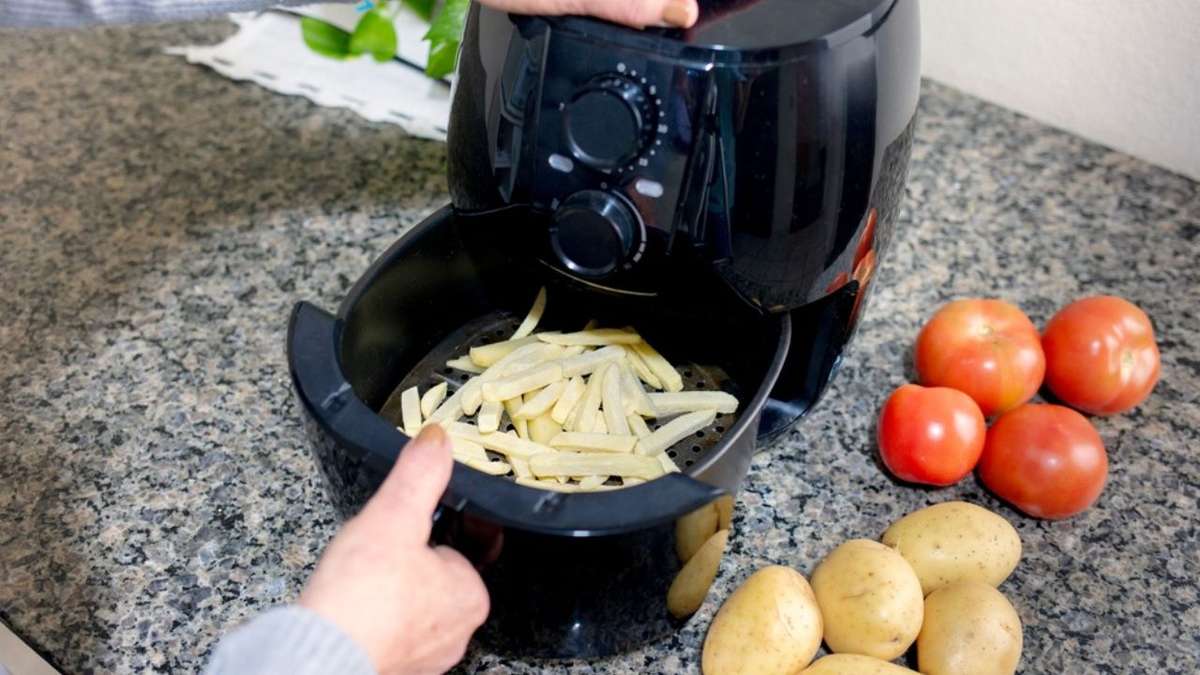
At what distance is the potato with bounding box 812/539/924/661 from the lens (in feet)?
2.25

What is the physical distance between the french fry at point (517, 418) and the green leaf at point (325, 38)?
56cm

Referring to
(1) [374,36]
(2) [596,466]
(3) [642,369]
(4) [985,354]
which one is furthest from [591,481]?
(1) [374,36]

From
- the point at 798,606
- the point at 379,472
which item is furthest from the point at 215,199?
the point at 798,606

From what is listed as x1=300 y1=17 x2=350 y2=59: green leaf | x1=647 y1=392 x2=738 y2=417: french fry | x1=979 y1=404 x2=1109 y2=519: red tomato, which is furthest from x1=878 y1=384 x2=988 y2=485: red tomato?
x1=300 y1=17 x2=350 y2=59: green leaf

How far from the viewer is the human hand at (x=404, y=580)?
52cm

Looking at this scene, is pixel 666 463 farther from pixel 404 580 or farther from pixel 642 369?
pixel 404 580

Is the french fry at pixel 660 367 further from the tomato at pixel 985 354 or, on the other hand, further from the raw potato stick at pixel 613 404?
the tomato at pixel 985 354

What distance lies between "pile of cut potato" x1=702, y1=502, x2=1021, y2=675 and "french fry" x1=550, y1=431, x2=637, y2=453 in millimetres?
117

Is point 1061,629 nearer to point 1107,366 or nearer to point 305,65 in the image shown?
point 1107,366

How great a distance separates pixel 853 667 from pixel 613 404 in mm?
223

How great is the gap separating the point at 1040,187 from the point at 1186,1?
204 millimetres

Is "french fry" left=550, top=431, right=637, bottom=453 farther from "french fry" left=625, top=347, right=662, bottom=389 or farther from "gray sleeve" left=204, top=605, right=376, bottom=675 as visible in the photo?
"gray sleeve" left=204, top=605, right=376, bottom=675

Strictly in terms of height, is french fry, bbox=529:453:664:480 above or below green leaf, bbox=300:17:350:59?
below

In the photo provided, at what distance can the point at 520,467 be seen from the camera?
718mm
